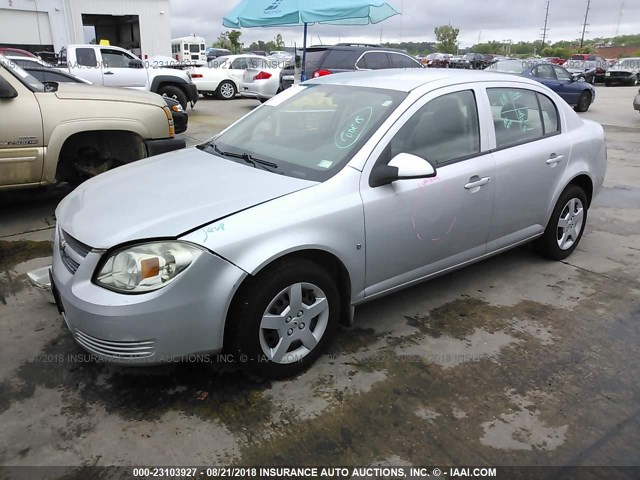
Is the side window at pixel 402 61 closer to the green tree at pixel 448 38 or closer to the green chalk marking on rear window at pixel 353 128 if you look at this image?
the green chalk marking on rear window at pixel 353 128

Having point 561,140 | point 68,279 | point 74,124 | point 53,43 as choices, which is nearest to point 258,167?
point 68,279

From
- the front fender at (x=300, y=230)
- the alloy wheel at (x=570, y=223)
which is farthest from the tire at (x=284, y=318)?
the alloy wheel at (x=570, y=223)

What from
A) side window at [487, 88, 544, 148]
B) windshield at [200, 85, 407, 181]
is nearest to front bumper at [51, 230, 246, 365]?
windshield at [200, 85, 407, 181]

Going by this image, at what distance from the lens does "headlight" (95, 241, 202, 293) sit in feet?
7.71

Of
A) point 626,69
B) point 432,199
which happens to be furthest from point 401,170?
point 626,69

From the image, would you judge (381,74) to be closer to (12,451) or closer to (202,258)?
(202,258)

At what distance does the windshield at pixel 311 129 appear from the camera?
9.87 ft

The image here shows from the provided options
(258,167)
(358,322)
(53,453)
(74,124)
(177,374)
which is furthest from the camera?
(74,124)

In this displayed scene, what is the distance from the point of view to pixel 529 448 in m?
2.37

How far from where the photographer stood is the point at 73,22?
26.3 meters

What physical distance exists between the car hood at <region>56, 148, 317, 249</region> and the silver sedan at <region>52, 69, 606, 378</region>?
0.04 feet

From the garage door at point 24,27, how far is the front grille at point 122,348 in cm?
2800

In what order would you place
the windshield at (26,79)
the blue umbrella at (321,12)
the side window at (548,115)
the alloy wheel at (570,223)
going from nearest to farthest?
the side window at (548,115), the alloy wheel at (570,223), the windshield at (26,79), the blue umbrella at (321,12)

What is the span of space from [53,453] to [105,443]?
0.22 metres
